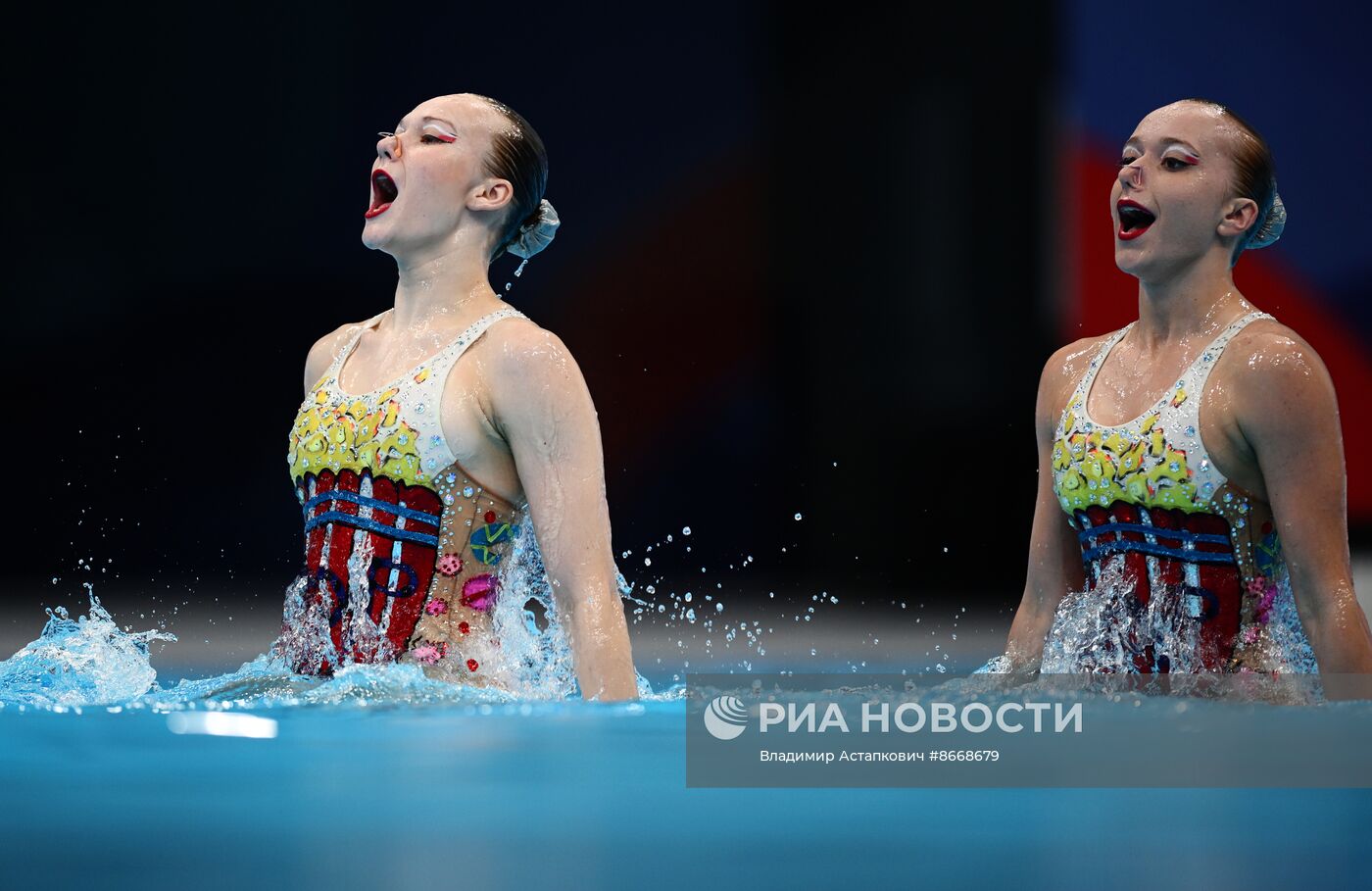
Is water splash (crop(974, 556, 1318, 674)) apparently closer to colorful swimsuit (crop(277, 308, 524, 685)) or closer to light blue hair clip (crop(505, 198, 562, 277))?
colorful swimsuit (crop(277, 308, 524, 685))

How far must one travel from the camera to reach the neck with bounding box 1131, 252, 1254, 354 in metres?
2.93

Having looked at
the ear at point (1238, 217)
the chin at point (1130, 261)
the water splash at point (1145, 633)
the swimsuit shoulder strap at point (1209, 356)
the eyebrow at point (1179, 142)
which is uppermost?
the eyebrow at point (1179, 142)

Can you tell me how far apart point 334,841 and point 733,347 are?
3.93 meters

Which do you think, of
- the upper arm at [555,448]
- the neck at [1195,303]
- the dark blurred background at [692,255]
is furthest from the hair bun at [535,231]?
the dark blurred background at [692,255]

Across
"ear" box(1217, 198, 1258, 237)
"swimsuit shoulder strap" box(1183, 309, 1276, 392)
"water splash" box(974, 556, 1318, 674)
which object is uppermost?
"ear" box(1217, 198, 1258, 237)

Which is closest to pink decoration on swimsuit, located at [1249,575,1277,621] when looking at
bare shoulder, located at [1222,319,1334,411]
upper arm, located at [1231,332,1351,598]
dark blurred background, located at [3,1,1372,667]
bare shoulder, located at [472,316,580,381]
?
upper arm, located at [1231,332,1351,598]

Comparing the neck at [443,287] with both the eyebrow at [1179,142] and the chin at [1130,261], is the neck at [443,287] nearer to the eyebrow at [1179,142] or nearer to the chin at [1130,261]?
the chin at [1130,261]

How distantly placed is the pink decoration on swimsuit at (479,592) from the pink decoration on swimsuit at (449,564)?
31mm

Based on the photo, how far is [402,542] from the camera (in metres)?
2.79

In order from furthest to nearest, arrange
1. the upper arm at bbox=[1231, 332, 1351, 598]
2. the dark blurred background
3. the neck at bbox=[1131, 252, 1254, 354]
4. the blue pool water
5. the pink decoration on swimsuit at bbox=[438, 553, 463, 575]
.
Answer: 1. the dark blurred background
2. the neck at bbox=[1131, 252, 1254, 354]
3. the pink decoration on swimsuit at bbox=[438, 553, 463, 575]
4. the upper arm at bbox=[1231, 332, 1351, 598]
5. the blue pool water

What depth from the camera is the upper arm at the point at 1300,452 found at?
2.69 m

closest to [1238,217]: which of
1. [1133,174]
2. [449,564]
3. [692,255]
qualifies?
[1133,174]

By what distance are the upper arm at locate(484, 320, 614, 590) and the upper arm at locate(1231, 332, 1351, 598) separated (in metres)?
1.02

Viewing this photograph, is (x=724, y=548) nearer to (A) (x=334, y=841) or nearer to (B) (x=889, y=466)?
(B) (x=889, y=466)
